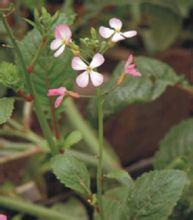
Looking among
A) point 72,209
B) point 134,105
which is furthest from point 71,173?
point 134,105

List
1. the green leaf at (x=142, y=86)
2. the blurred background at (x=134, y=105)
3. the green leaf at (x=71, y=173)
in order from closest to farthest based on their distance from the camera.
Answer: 1. the green leaf at (x=71, y=173)
2. the green leaf at (x=142, y=86)
3. the blurred background at (x=134, y=105)

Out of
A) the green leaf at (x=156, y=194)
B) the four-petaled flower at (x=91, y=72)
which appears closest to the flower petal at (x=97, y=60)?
the four-petaled flower at (x=91, y=72)

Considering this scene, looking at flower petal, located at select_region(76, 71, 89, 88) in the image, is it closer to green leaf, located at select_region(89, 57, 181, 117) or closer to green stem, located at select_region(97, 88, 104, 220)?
green stem, located at select_region(97, 88, 104, 220)

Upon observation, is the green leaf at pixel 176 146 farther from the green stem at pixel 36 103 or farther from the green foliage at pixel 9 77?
the green foliage at pixel 9 77

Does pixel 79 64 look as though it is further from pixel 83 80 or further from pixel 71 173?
pixel 71 173

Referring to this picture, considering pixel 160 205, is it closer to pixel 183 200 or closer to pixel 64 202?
pixel 183 200

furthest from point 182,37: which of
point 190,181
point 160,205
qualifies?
point 160,205
